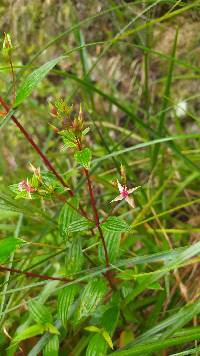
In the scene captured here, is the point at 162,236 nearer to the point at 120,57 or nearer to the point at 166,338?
the point at 166,338

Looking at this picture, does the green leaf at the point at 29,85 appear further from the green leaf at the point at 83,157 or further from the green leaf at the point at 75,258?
the green leaf at the point at 75,258

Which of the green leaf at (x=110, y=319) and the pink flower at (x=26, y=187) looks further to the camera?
the green leaf at (x=110, y=319)

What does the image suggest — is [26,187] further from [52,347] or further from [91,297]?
[52,347]

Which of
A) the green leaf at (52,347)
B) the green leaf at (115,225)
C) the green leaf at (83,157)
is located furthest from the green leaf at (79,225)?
the green leaf at (52,347)

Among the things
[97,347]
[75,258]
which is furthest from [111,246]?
[97,347]

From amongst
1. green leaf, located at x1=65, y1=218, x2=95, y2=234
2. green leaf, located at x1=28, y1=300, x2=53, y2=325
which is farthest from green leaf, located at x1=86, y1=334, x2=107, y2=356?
green leaf, located at x1=65, y1=218, x2=95, y2=234
